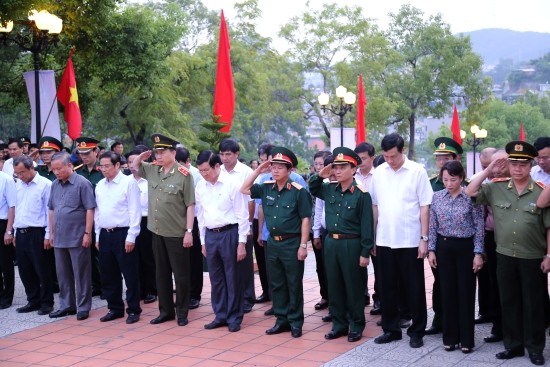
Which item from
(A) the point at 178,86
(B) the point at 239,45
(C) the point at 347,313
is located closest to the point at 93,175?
(C) the point at 347,313

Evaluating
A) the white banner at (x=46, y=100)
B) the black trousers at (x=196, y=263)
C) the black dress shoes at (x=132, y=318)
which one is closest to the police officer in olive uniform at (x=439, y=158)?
the black trousers at (x=196, y=263)

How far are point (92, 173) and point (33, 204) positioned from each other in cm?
77

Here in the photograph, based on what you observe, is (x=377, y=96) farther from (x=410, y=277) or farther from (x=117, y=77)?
(x=410, y=277)

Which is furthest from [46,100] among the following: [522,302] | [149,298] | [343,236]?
[522,302]

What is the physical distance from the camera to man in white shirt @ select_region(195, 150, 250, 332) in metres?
7.91

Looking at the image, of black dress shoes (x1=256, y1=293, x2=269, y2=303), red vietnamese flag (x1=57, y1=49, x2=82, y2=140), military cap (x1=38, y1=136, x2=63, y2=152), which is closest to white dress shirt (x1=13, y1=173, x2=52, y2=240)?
military cap (x1=38, y1=136, x2=63, y2=152)

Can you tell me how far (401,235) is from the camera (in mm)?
7074

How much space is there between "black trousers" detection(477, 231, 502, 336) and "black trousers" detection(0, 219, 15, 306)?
532cm

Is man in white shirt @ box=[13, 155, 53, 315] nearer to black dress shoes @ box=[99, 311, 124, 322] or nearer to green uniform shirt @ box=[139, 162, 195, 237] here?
black dress shoes @ box=[99, 311, 124, 322]

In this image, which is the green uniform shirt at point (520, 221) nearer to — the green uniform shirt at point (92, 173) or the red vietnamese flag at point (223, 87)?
the green uniform shirt at point (92, 173)

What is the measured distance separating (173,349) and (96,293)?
9.50 ft

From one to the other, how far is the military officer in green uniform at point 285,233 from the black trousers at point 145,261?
6.35ft

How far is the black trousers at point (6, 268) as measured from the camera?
9.31 m

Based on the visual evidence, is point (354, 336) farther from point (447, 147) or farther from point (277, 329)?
point (447, 147)
